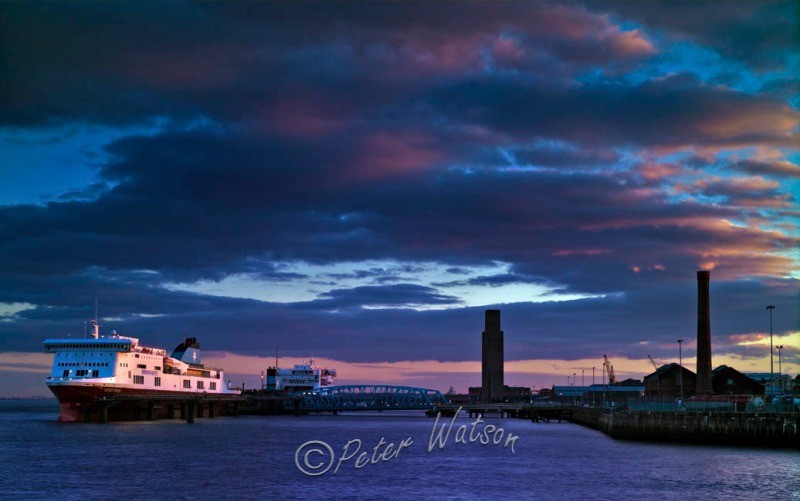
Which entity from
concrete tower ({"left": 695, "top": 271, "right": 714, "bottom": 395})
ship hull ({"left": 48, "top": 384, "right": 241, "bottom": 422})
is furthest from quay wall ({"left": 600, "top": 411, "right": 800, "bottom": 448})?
ship hull ({"left": 48, "top": 384, "right": 241, "bottom": 422})

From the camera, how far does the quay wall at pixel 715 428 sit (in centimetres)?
7456

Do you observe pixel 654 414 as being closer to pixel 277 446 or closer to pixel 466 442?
pixel 466 442

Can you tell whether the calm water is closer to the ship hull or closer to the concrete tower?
the ship hull

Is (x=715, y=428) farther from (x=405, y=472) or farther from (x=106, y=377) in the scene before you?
(x=106, y=377)

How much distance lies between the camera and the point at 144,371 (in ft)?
436

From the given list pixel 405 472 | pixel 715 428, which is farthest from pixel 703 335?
pixel 405 472

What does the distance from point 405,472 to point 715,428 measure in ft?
117

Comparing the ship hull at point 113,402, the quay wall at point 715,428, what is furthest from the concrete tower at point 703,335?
the ship hull at point 113,402

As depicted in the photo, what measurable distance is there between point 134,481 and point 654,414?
2262 inches

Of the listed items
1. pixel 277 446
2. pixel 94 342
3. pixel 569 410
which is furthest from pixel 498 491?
pixel 569 410

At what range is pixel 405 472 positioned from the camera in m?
60.4

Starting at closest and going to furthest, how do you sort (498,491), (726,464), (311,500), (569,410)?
1. (311,500)
2. (498,491)
3. (726,464)
4. (569,410)

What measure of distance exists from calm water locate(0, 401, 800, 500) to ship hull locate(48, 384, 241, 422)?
3061cm

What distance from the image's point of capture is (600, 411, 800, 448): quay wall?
74.6m
